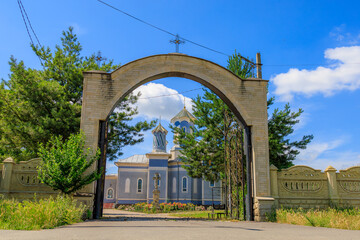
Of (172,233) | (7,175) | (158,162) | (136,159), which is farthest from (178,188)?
(172,233)

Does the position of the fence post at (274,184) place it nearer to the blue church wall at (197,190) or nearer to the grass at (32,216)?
the grass at (32,216)

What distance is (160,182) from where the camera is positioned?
37.3 m

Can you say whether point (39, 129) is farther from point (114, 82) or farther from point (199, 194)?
point (199, 194)

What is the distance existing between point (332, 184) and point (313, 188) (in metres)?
0.76

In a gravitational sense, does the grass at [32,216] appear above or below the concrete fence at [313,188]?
below

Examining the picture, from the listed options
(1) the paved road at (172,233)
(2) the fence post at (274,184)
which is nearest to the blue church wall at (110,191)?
(2) the fence post at (274,184)

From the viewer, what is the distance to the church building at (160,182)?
37.0 metres

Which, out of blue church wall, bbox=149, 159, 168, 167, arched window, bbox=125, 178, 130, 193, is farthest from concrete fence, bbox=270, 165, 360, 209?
arched window, bbox=125, 178, 130, 193

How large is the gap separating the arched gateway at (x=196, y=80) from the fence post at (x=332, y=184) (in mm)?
2511

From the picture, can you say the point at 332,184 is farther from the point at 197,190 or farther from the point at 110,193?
the point at 110,193

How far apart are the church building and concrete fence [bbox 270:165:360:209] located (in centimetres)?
2374

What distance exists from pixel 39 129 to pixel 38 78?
3307 millimetres

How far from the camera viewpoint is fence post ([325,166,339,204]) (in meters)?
12.5

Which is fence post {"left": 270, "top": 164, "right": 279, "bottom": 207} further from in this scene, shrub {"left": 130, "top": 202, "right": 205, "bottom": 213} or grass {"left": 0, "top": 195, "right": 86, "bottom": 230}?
shrub {"left": 130, "top": 202, "right": 205, "bottom": 213}
